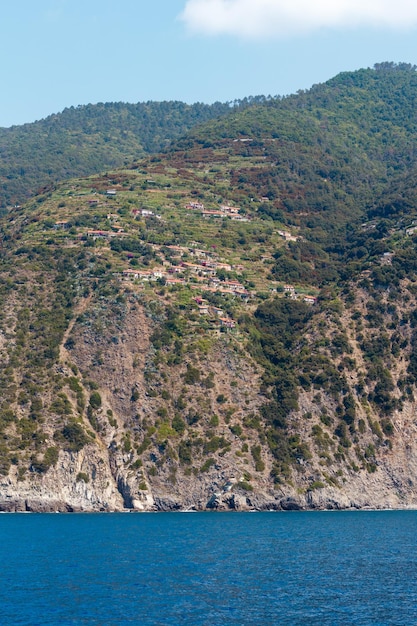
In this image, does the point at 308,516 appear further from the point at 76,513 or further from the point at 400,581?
the point at 400,581

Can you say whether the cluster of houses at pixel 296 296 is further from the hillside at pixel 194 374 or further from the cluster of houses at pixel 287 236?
the cluster of houses at pixel 287 236

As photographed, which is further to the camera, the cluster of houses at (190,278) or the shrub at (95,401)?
the cluster of houses at (190,278)

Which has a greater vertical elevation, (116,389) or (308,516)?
(116,389)

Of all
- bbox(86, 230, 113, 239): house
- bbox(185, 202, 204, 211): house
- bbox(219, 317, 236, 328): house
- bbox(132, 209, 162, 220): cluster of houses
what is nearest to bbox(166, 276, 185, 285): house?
bbox(219, 317, 236, 328): house

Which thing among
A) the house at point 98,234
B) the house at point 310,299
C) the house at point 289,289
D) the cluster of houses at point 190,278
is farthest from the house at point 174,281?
the house at point 310,299

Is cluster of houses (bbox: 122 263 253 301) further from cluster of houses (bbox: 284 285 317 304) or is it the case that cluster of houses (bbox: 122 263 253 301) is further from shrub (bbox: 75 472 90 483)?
shrub (bbox: 75 472 90 483)

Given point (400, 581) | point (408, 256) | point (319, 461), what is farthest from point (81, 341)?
point (400, 581)
